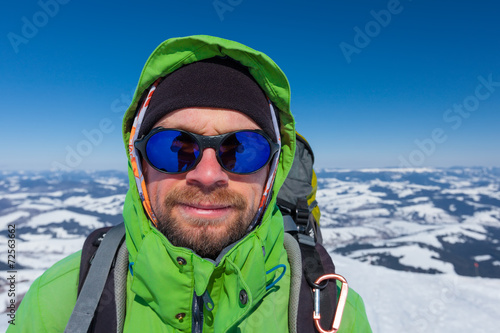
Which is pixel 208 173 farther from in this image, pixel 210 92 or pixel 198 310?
pixel 198 310

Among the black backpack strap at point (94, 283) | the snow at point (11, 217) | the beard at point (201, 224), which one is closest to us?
the black backpack strap at point (94, 283)

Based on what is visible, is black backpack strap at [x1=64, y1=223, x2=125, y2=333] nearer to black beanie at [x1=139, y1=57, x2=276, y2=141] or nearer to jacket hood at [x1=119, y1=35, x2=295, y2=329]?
jacket hood at [x1=119, y1=35, x2=295, y2=329]

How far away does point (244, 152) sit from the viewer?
87.3 inches

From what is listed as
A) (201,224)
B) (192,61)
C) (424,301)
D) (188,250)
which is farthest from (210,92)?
(424,301)

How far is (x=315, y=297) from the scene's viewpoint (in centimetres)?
207

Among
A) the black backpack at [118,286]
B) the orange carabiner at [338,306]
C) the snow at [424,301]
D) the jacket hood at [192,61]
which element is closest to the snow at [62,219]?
the snow at [424,301]

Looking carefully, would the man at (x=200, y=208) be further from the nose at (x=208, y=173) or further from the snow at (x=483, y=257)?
the snow at (x=483, y=257)

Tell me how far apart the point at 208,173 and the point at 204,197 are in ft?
0.71

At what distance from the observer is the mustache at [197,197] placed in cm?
209

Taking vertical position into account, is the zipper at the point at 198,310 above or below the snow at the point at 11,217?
above

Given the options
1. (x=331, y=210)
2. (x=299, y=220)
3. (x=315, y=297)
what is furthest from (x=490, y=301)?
(x=331, y=210)

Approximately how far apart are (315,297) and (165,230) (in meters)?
1.44

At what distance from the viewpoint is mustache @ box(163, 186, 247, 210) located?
2090 mm

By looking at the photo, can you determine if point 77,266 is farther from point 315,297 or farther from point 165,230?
point 315,297
